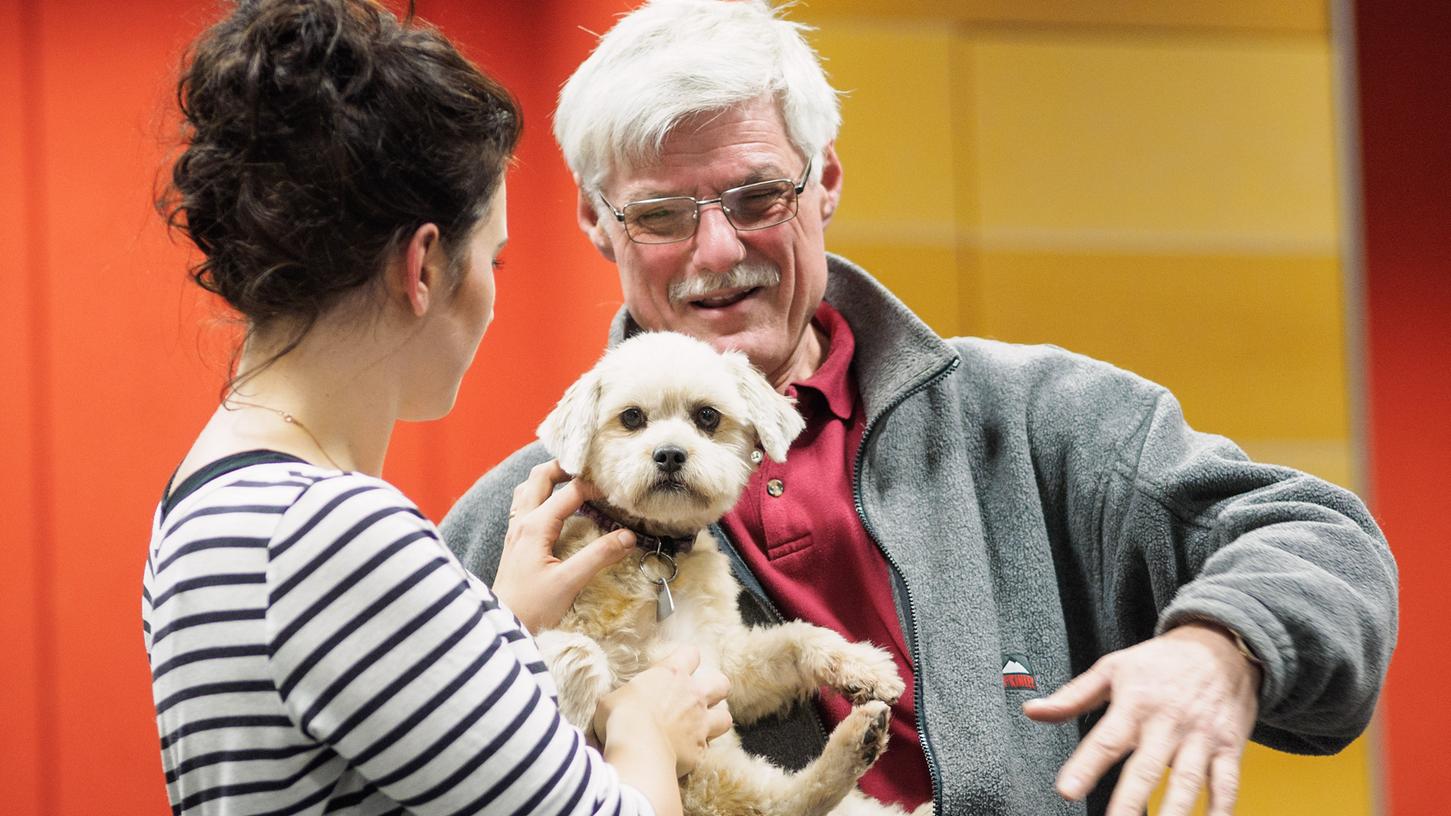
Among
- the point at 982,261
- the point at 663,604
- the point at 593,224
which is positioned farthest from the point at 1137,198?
the point at 663,604

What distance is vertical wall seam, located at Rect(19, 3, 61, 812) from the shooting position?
7.73 feet

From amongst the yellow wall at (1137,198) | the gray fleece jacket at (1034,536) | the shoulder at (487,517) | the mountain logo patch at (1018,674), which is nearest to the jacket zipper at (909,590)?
the gray fleece jacket at (1034,536)

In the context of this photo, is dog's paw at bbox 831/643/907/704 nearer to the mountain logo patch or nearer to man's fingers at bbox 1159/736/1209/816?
the mountain logo patch

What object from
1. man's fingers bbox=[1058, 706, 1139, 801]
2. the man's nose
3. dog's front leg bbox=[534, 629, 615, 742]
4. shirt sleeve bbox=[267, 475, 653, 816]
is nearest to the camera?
shirt sleeve bbox=[267, 475, 653, 816]

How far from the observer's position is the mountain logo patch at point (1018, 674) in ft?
4.40

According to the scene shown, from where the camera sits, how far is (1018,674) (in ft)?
4.42

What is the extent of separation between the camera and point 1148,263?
9.50 ft

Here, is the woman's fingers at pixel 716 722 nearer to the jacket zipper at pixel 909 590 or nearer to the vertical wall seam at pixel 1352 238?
the jacket zipper at pixel 909 590

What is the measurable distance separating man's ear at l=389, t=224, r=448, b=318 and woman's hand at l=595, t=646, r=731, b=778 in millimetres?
371

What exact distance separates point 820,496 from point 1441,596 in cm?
227

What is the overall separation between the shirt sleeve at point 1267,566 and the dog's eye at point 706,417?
17.6 inches

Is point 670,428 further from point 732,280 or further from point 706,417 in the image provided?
point 732,280

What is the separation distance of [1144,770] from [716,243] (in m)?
0.78

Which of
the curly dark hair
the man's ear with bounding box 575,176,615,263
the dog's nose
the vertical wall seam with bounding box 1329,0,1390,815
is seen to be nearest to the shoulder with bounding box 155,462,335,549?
the curly dark hair
